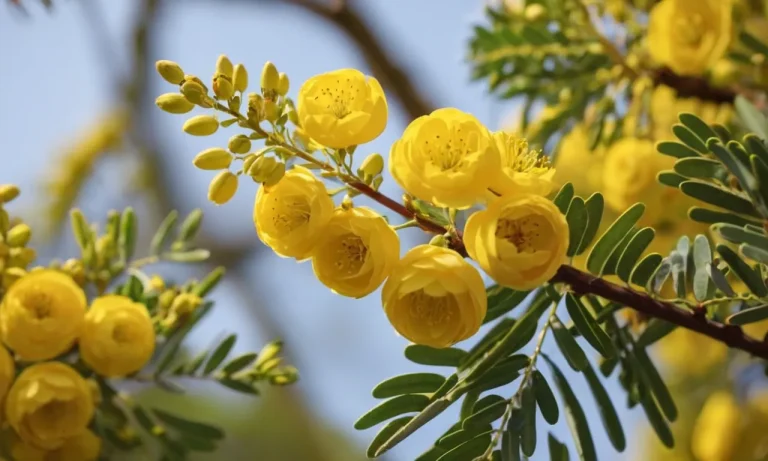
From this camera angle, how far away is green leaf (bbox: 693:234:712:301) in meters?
0.48

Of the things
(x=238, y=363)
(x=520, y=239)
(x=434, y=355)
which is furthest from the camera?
(x=238, y=363)

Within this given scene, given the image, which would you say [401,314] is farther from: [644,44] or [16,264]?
[644,44]

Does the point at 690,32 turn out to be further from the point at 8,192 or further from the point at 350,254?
the point at 8,192

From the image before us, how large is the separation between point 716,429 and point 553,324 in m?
0.48

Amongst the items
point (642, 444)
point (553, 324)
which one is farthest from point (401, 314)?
point (642, 444)

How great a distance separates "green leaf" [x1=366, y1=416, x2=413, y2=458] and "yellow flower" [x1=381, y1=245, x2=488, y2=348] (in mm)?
74

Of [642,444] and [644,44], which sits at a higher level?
[644,44]

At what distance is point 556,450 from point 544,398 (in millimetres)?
76

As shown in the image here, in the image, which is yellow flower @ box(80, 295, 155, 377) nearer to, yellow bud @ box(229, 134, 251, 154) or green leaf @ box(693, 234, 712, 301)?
yellow bud @ box(229, 134, 251, 154)

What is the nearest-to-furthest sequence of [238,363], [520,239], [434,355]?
[520,239]
[434,355]
[238,363]

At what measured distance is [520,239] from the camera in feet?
1.37

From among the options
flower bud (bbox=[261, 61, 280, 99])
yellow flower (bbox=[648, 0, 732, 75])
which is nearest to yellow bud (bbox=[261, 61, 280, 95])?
flower bud (bbox=[261, 61, 280, 99])

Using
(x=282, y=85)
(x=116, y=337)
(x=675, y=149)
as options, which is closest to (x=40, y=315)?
(x=116, y=337)

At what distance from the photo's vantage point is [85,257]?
0.69 m
